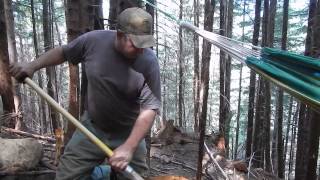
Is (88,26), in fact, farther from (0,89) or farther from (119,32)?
(0,89)

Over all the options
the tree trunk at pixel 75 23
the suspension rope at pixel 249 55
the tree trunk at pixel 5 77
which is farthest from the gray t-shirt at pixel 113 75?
the tree trunk at pixel 5 77

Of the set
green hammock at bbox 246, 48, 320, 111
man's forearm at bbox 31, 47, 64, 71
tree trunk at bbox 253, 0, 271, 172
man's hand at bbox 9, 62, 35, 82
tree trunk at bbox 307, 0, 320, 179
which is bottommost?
tree trunk at bbox 253, 0, 271, 172

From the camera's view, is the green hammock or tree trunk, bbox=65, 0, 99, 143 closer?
the green hammock

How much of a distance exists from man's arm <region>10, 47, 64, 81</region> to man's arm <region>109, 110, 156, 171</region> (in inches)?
29.4

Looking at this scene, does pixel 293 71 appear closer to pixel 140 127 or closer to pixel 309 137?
pixel 140 127

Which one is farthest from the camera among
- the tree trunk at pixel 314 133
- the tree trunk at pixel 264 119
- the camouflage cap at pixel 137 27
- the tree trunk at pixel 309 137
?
the tree trunk at pixel 264 119

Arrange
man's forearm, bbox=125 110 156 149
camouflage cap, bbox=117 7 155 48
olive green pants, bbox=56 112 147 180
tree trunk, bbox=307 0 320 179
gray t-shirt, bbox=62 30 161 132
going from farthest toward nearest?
1. tree trunk, bbox=307 0 320 179
2. olive green pants, bbox=56 112 147 180
3. gray t-shirt, bbox=62 30 161 132
4. man's forearm, bbox=125 110 156 149
5. camouflage cap, bbox=117 7 155 48

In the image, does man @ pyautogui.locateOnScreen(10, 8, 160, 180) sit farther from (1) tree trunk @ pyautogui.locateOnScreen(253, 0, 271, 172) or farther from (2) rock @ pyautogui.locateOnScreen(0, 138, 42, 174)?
(1) tree trunk @ pyautogui.locateOnScreen(253, 0, 271, 172)

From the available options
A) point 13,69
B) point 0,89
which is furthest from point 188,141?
point 13,69

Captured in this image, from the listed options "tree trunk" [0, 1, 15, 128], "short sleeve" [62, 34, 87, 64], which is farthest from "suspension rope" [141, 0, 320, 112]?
"tree trunk" [0, 1, 15, 128]

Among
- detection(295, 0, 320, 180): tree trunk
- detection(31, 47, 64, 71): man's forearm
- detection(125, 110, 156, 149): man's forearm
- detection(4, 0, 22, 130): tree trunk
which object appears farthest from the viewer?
detection(4, 0, 22, 130): tree trunk

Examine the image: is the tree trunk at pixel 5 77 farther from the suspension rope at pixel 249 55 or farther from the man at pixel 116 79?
the man at pixel 116 79

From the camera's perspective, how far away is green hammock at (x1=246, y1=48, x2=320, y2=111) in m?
3.23

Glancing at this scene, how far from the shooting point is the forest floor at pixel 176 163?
444cm
